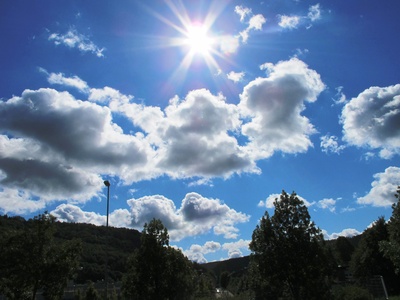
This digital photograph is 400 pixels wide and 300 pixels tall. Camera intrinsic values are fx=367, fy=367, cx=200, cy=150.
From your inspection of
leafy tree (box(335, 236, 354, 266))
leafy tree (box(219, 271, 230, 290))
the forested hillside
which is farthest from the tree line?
leafy tree (box(219, 271, 230, 290))

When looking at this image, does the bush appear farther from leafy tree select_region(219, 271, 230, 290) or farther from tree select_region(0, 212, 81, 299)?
leafy tree select_region(219, 271, 230, 290)

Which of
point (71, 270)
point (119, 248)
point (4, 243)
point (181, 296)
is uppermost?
point (119, 248)

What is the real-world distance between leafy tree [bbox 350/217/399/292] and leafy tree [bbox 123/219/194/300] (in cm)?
3620

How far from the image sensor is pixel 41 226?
18.9 metres

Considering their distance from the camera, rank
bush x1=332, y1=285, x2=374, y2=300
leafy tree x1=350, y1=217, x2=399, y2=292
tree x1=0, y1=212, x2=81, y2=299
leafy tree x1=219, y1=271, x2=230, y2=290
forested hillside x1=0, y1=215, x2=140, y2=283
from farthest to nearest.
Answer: leafy tree x1=219, y1=271, x2=230, y2=290 < forested hillside x1=0, y1=215, x2=140, y2=283 < leafy tree x1=350, y1=217, x2=399, y2=292 < bush x1=332, y1=285, x2=374, y2=300 < tree x1=0, y1=212, x2=81, y2=299

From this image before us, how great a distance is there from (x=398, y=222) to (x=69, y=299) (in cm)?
5998

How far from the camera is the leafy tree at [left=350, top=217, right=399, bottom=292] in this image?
47500 millimetres

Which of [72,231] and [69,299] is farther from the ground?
[72,231]

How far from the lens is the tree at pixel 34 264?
17.5 metres

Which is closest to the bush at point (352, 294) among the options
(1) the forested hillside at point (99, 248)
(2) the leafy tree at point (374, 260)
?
(2) the leafy tree at point (374, 260)

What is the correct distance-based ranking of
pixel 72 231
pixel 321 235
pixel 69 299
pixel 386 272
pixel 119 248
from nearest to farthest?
pixel 321 235 < pixel 386 272 < pixel 69 299 < pixel 72 231 < pixel 119 248

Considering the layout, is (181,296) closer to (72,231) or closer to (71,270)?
(71,270)

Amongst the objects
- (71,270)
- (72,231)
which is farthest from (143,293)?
(72,231)

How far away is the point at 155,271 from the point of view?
1903 centimetres
